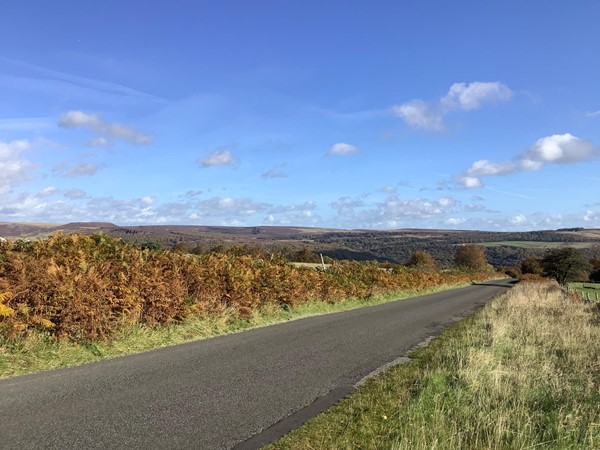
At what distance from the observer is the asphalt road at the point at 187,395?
527 cm

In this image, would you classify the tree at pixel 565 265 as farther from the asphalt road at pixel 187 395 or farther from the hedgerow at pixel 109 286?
the asphalt road at pixel 187 395

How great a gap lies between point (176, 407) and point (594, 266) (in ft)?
456

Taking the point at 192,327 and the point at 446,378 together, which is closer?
the point at 446,378

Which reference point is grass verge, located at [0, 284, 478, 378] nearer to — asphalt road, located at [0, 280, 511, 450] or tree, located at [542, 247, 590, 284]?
asphalt road, located at [0, 280, 511, 450]

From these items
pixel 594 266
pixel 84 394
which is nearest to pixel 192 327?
pixel 84 394

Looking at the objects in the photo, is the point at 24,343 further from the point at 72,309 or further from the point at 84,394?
the point at 84,394

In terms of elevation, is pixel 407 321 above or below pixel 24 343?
below

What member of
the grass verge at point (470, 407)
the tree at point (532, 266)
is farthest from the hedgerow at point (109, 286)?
the tree at point (532, 266)

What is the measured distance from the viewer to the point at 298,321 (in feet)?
54.6

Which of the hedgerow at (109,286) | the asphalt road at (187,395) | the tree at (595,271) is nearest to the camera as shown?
the asphalt road at (187,395)

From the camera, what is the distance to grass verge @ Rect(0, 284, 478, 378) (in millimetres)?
8055

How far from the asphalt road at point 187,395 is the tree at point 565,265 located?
10193cm

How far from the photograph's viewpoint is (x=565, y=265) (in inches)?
3907

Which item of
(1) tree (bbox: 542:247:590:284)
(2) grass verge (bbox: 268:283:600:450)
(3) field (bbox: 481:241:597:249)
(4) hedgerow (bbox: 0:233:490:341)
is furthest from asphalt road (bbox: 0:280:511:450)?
(3) field (bbox: 481:241:597:249)
